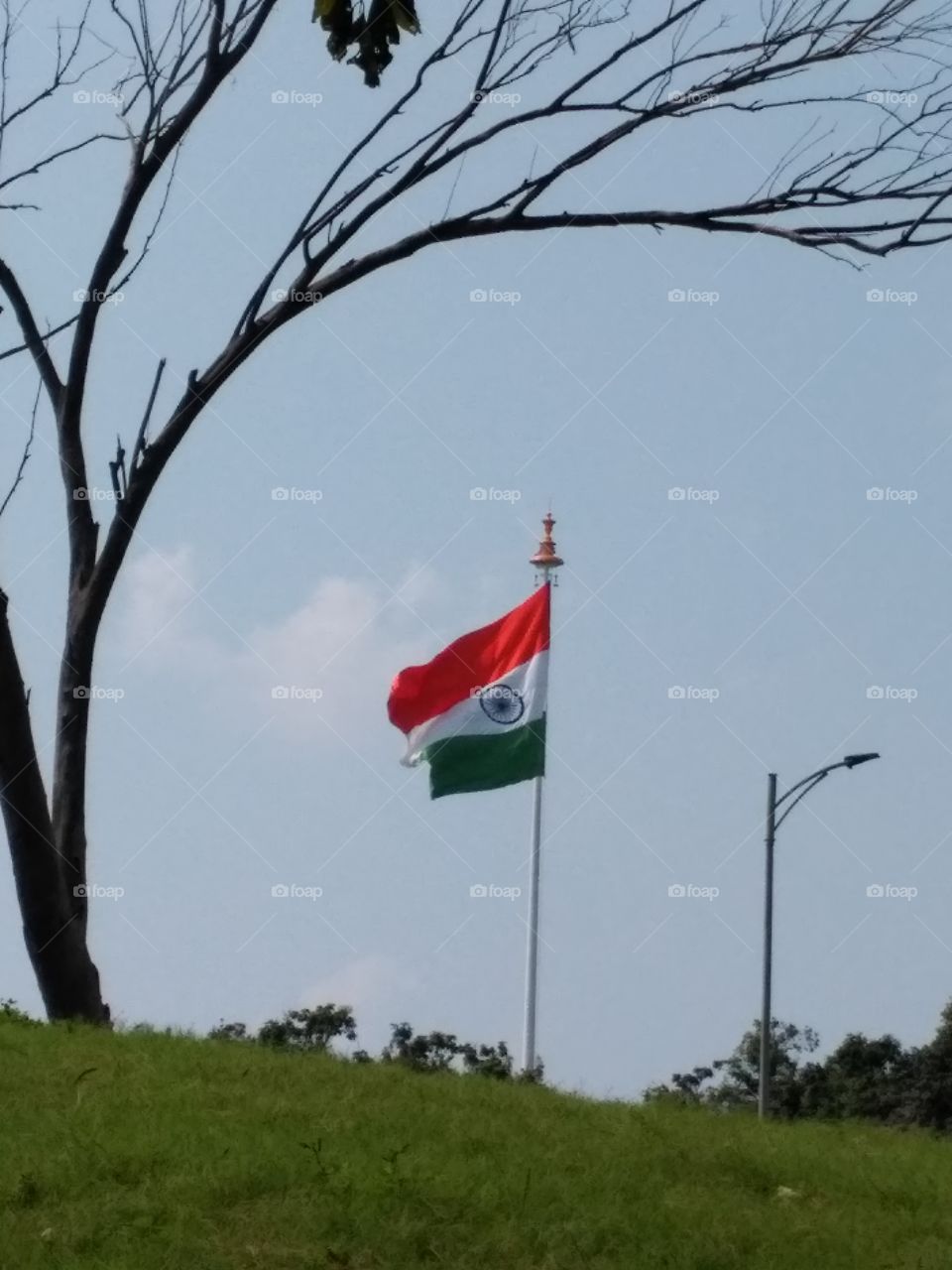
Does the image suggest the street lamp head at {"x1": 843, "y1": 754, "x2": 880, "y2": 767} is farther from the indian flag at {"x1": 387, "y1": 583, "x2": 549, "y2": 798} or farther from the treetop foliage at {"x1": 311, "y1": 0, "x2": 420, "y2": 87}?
the treetop foliage at {"x1": 311, "y1": 0, "x2": 420, "y2": 87}

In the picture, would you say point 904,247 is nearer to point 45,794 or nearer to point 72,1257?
point 45,794

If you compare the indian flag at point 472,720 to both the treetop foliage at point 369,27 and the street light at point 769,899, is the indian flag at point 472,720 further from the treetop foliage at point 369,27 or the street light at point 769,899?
the treetop foliage at point 369,27

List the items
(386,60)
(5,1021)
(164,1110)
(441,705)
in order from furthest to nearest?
(441,705) → (5,1021) → (164,1110) → (386,60)

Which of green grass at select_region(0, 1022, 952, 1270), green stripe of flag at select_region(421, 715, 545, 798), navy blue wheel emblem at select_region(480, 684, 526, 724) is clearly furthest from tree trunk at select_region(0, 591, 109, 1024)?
navy blue wheel emblem at select_region(480, 684, 526, 724)

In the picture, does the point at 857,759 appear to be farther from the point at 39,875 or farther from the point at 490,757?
the point at 39,875

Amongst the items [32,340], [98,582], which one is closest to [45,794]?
[98,582]

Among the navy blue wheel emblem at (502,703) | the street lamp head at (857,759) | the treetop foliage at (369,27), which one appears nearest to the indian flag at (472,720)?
the navy blue wheel emblem at (502,703)
